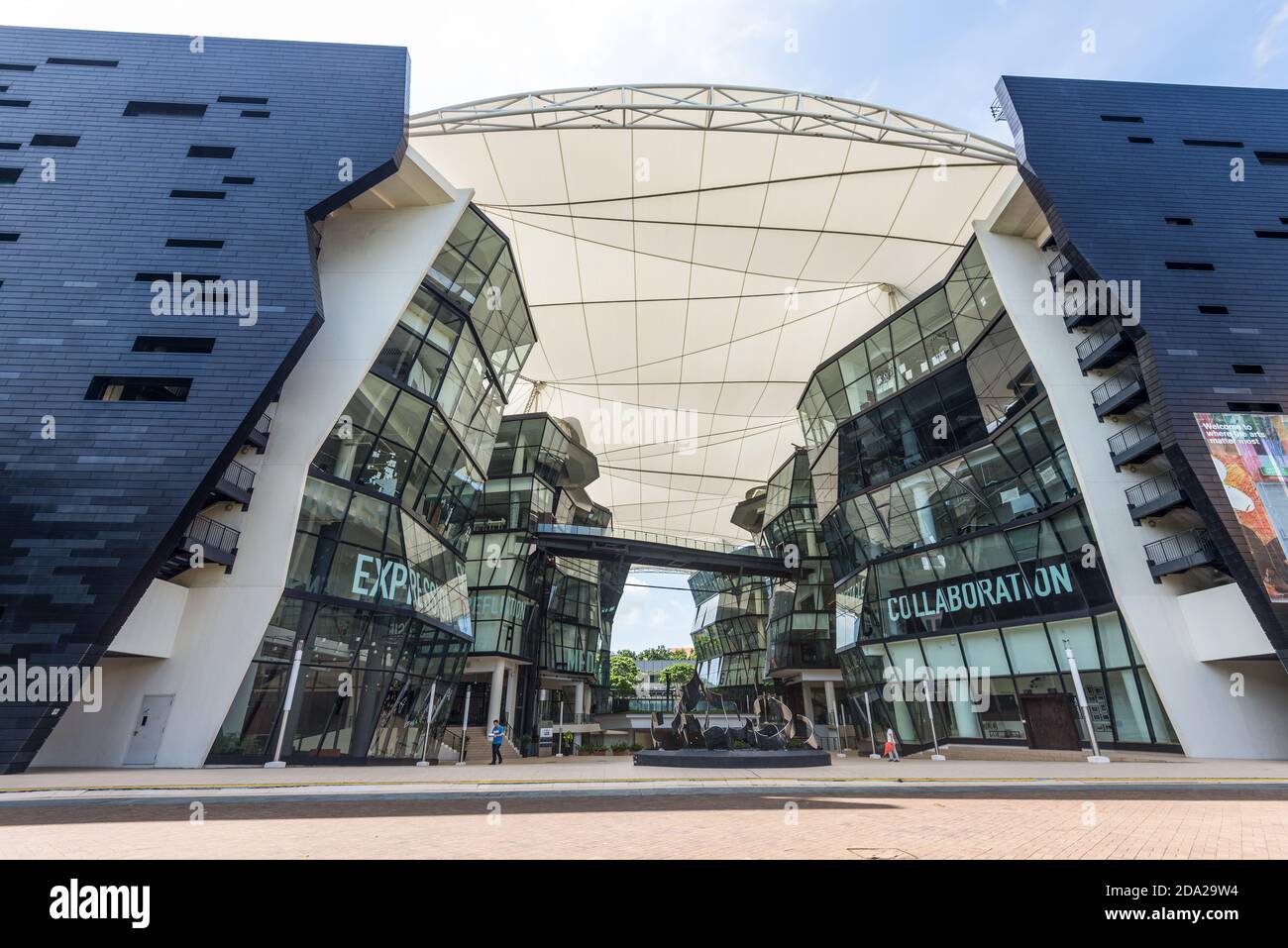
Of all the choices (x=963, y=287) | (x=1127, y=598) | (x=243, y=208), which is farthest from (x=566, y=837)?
(x=963, y=287)

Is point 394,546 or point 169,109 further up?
point 169,109

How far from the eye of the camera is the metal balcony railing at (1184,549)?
1933 centimetres

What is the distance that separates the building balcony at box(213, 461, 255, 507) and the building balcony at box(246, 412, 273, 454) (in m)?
0.78

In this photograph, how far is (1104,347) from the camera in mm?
22266

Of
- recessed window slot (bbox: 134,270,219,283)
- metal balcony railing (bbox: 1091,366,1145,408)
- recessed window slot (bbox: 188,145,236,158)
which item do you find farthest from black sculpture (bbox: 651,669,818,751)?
recessed window slot (bbox: 188,145,236,158)

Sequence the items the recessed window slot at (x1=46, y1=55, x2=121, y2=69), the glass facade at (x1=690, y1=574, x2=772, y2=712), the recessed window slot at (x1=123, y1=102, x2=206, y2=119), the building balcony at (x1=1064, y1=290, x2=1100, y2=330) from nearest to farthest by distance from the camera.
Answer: the building balcony at (x1=1064, y1=290, x2=1100, y2=330) → the recessed window slot at (x1=123, y1=102, x2=206, y2=119) → the recessed window slot at (x1=46, y1=55, x2=121, y2=69) → the glass facade at (x1=690, y1=574, x2=772, y2=712)

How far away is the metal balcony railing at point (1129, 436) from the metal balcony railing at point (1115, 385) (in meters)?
1.30

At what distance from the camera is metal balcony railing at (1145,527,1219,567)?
19328 millimetres

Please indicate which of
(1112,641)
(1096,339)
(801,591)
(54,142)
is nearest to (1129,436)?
(1096,339)

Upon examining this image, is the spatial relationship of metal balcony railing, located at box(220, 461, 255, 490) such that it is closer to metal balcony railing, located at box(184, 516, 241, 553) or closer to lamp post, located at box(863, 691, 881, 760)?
metal balcony railing, located at box(184, 516, 241, 553)

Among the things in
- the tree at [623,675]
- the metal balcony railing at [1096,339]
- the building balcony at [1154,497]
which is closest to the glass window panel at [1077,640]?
the building balcony at [1154,497]

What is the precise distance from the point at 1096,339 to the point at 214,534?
32321mm

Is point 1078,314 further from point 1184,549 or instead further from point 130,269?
point 130,269

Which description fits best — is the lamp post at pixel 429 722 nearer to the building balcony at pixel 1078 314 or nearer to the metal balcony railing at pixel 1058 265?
the building balcony at pixel 1078 314
